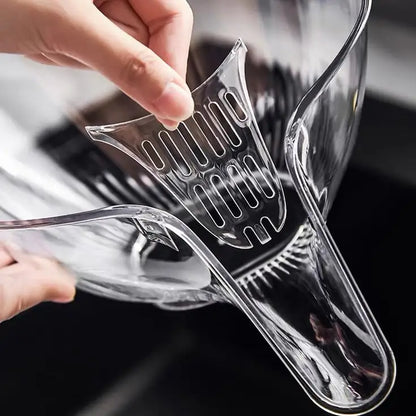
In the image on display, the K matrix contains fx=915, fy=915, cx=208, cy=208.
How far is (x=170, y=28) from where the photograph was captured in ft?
2.15

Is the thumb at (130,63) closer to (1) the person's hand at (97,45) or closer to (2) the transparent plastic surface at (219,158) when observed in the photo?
(1) the person's hand at (97,45)

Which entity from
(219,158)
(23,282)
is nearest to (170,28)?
(219,158)

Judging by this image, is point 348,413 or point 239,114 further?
point 239,114

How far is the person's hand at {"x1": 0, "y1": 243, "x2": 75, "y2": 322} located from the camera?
624mm

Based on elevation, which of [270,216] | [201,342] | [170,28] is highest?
[170,28]

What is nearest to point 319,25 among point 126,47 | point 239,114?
point 239,114

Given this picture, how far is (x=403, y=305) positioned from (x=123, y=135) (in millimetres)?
272

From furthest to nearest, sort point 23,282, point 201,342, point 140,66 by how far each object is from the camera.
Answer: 1. point 201,342
2. point 23,282
3. point 140,66

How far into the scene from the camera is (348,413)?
1.73 feet

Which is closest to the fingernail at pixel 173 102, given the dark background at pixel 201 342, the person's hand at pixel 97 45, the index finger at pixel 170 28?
the person's hand at pixel 97 45

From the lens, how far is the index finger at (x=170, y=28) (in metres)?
0.65

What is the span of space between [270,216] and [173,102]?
16 cm

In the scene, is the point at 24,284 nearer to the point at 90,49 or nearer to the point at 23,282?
the point at 23,282

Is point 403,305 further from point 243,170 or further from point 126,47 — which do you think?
point 126,47
